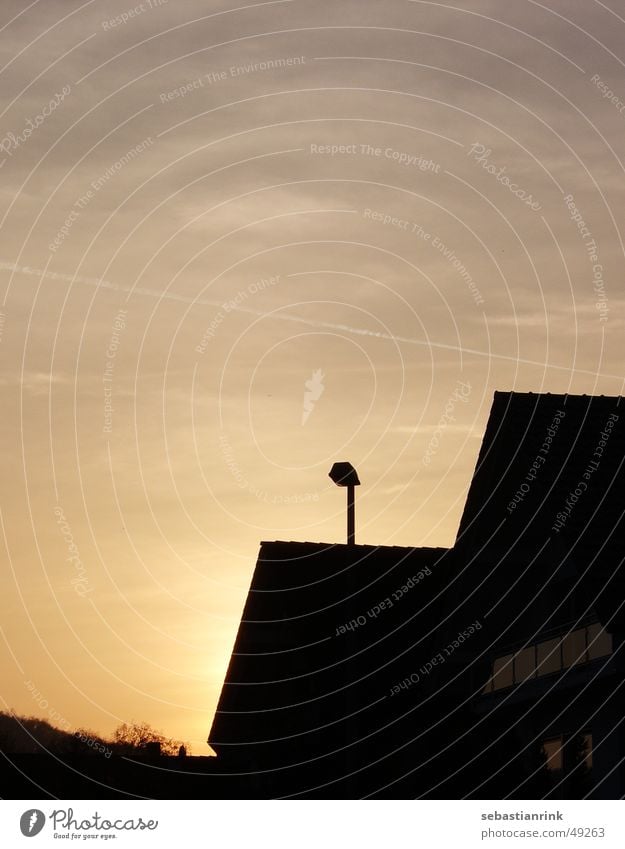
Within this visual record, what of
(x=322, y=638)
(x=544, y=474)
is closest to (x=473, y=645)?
(x=544, y=474)

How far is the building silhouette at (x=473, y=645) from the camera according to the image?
2334 cm

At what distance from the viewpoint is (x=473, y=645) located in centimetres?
2853

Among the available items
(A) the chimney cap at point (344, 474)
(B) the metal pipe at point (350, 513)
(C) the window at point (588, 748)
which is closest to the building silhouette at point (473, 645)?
(C) the window at point (588, 748)

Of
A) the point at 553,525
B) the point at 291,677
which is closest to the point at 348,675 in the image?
the point at 553,525

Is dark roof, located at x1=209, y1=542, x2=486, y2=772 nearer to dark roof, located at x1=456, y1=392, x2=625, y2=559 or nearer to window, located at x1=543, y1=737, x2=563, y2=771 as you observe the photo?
dark roof, located at x1=456, y1=392, x2=625, y2=559

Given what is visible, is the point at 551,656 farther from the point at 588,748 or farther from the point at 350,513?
the point at 350,513

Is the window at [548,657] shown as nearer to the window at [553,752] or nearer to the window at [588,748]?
the window at [553,752]

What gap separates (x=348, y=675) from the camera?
2167cm

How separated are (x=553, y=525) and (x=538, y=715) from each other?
3664 millimetres

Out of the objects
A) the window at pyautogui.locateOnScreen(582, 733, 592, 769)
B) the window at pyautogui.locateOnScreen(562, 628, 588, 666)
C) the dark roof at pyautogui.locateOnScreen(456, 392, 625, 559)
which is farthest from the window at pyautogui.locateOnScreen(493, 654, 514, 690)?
the window at pyautogui.locateOnScreen(582, 733, 592, 769)

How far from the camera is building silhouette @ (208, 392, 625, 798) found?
76.6 ft

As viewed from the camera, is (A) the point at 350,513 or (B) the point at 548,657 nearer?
(A) the point at 350,513
